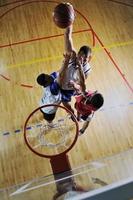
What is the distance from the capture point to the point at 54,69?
4.29 metres

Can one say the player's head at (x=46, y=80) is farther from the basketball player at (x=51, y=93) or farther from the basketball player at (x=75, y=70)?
the basketball player at (x=75, y=70)

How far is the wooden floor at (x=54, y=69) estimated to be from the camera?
3.63 meters

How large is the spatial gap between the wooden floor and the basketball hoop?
0.50 ft

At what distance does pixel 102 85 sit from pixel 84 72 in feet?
3.24

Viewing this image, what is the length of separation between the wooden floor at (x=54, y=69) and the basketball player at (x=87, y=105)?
21cm

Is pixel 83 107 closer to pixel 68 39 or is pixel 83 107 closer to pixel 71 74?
pixel 71 74

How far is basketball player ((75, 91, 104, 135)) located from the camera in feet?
10.5

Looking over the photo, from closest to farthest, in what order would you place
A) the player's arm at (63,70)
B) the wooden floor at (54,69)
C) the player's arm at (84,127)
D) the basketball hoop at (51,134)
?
the player's arm at (63,70)
the basketball hoop at (51,134)
the wooden floor at (54,69)
the player's arm at (84,127)

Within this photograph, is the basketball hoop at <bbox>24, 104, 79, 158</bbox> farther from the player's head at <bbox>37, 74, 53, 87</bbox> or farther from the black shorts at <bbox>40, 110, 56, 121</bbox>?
the player's head at <bbox>37, 74, 53, 87</bbox>

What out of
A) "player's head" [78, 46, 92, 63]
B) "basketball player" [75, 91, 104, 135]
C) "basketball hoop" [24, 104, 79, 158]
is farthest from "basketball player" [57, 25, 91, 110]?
"basketball hoop" [24, 104, 79, 158]

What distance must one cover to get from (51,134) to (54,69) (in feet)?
3.39

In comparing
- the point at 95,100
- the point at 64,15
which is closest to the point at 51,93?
the point at 95,100

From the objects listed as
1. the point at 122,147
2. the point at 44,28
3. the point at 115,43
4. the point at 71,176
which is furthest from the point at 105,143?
the point at 44,28

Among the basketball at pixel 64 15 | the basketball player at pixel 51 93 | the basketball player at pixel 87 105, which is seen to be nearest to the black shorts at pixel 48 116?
the basketball player at pixel 51 93
